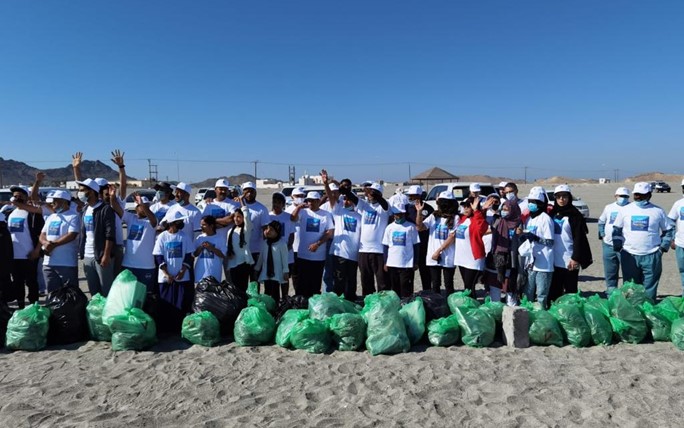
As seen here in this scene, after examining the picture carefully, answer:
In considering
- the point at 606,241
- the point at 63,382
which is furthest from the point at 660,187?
the point at 63,382

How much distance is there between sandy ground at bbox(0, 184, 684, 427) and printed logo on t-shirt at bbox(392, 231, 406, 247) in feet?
5.53

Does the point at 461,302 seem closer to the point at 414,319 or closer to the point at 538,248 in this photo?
the point at 414,319

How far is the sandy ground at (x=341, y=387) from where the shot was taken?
3.39 metres

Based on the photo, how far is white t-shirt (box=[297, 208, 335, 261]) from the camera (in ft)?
21.2

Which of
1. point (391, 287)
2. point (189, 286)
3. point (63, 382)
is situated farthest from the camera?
point (391, 287)

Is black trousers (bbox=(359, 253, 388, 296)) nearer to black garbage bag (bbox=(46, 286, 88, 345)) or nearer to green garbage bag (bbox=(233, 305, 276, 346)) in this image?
green garbage bag (bbox=(233, 305, 276, 346))

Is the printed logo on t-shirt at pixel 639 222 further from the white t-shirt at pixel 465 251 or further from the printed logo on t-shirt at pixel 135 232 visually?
the printed logo on t-shirt at pixel 135 232

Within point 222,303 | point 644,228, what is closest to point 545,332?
point 644,228

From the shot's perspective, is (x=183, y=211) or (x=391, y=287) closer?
(x=183, y=211)

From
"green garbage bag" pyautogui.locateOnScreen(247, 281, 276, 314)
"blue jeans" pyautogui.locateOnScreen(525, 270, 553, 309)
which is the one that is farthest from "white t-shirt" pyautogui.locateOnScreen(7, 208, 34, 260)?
"blue jeans" pyautogui.locateOnScreen(525, 270, 553, 309)

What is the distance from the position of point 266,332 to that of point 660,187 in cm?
4638

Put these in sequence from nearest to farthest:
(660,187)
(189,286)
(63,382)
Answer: (63,382), (189,286), (660,187)

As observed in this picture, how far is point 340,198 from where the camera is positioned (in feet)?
22.0

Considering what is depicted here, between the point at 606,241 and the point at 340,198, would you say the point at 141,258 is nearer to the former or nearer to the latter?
the point at 340,198
